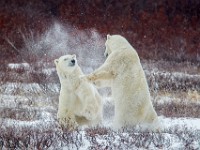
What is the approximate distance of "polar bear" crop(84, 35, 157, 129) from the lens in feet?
33.2

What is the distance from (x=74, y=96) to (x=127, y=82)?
984 mm

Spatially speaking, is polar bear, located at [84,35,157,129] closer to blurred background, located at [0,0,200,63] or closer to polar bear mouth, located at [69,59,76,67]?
polar bear mouth, located at [69,59,76,67]

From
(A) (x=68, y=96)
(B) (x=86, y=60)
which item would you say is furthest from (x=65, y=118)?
(B) (x=86, y=60)

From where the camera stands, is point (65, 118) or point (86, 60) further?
point (86, 60)

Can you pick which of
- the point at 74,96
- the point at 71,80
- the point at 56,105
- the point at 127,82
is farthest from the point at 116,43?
the point at 56,105

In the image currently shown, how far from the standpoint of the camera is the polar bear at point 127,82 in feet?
33.2

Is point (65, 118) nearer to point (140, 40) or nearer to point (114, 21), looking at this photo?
point (140, 40)

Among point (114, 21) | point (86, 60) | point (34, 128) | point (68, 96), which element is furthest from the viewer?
point (114, 21)

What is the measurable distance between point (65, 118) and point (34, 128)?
75 centimetres

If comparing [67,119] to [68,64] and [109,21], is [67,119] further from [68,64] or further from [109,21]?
[109,21]

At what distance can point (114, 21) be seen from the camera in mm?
36969

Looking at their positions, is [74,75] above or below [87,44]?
below

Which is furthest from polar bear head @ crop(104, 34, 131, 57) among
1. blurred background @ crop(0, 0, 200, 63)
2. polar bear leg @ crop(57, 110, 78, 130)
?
blurred background @ crop(0, 0, 200, 63)

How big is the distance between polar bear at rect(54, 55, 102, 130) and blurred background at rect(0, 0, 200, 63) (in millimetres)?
21444
